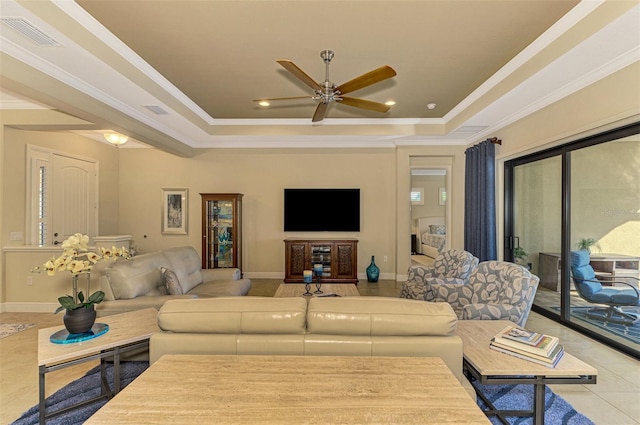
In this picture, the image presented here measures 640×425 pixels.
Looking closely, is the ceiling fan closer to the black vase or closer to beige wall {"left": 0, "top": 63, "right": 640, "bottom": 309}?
the black vase

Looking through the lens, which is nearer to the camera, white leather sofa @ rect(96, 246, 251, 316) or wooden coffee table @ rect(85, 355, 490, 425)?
wooden coffee table @ rect(85, 355, 490, 425)

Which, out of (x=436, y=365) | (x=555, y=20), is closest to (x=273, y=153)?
(x=555, y=20)

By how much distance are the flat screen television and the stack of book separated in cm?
465

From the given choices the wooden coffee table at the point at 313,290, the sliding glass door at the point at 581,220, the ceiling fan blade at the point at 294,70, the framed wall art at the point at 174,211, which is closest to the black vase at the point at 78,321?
the wooden coffee table at the point at 313,290

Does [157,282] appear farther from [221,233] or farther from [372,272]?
[372,272]

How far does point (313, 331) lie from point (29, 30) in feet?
9.87

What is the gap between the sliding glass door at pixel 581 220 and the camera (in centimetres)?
312

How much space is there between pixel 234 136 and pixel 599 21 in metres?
5.10

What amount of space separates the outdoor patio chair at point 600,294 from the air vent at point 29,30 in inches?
217

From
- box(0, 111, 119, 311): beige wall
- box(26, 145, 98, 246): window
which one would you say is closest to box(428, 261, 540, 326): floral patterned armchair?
box(0, 111, 119, 311): beige wall

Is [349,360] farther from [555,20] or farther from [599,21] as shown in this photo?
[555,20]

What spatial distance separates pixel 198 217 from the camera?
6629mm

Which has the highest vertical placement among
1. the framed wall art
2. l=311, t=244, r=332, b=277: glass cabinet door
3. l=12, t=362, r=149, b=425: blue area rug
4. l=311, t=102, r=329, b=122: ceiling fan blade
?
l=311, t=102, r=329, b=122: ceiling fan blade

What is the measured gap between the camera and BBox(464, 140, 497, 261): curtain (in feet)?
16.3
